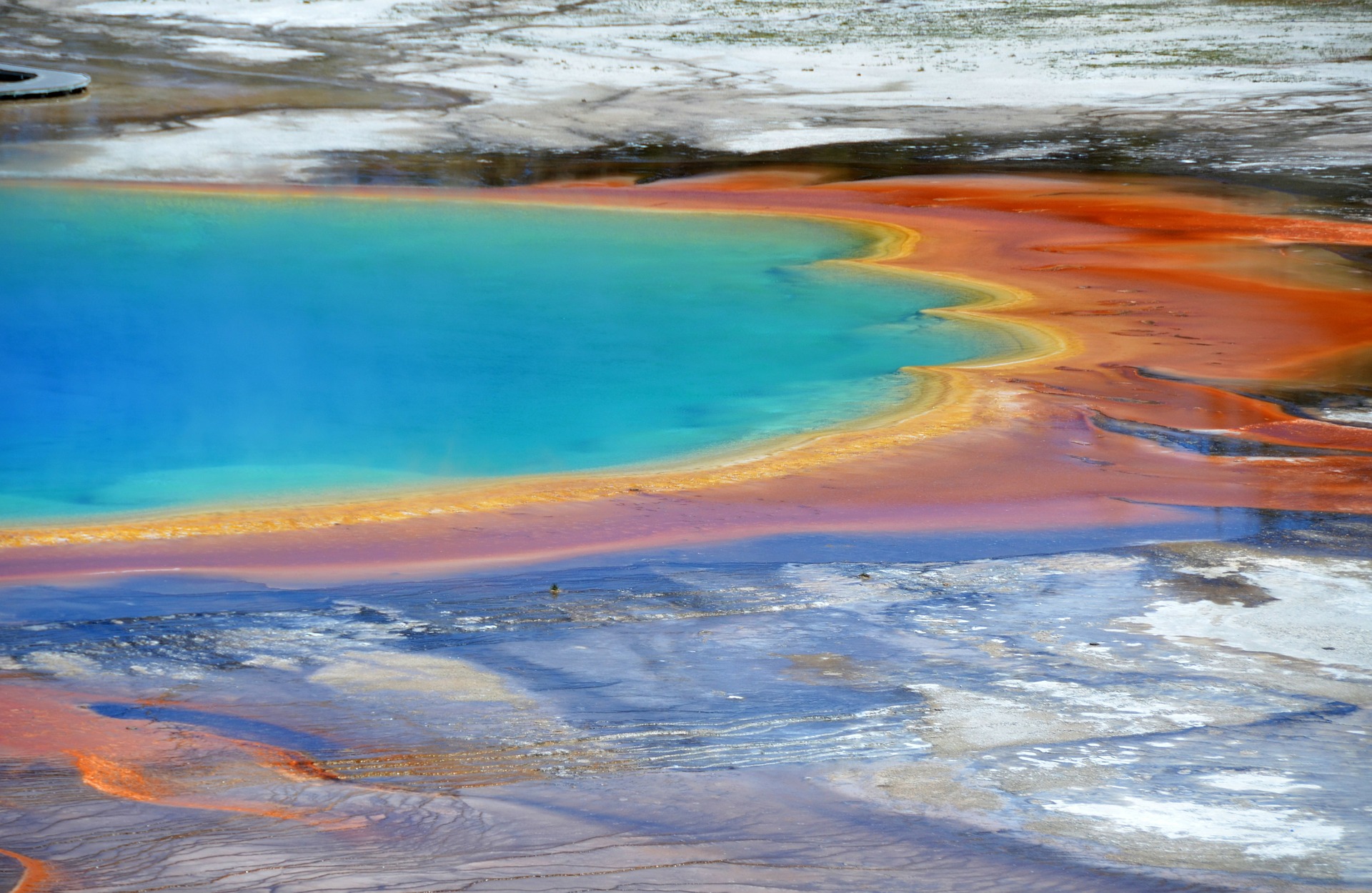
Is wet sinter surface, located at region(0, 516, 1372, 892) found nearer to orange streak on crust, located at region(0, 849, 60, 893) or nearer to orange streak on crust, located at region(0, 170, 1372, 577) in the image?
orange streak on crust, located at region(0, 849, 60, 893)

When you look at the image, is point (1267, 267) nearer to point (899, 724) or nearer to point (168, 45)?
point (899, 724)

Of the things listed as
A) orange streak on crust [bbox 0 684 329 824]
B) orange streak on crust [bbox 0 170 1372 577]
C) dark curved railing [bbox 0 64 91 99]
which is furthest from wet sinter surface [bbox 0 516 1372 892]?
dark curved railing [bbox 0 64 91 99]

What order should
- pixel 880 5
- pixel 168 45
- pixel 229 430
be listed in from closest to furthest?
pixel 229 430
pixel 168 45
pixel 880 5

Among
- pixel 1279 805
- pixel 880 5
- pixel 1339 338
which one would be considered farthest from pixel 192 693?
pixel 880 5

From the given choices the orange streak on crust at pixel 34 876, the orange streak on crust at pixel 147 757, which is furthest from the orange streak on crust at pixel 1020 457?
the orange streak on crust at pixel 34 876

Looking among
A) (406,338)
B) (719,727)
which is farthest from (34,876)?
(406,338)
